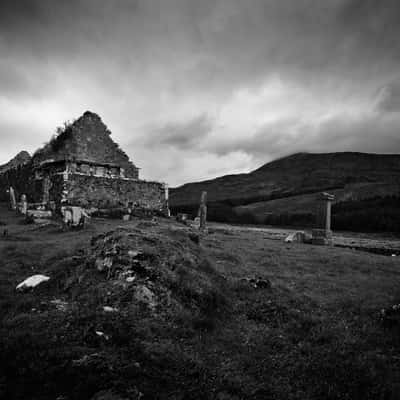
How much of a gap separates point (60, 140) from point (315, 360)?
108 feet

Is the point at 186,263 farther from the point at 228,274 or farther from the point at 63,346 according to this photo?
the point at 63,346

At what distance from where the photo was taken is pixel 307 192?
217ft

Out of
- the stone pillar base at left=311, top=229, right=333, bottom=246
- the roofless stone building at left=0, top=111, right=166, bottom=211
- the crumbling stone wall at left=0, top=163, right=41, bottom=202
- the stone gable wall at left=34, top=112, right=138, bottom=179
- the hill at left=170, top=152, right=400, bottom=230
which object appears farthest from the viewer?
the hill at left=170, top=152, right=400, bottom=230

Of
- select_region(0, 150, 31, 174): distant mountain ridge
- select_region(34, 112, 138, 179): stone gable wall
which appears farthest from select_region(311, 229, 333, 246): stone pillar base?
select_region(0, 150, 31, 174): distant mountain ridge

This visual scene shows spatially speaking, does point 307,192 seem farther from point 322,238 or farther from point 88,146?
point 88,146

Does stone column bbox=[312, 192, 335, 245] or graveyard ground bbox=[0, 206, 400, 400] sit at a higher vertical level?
stone column bbox=[312, 192, 335, 245]

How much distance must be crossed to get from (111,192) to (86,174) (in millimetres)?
2613

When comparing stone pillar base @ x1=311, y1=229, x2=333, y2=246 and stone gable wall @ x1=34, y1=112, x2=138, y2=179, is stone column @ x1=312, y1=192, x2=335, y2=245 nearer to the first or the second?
stone pillar base @ x1=311, y1=229, x2=333, y2=246

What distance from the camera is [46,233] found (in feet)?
48.0

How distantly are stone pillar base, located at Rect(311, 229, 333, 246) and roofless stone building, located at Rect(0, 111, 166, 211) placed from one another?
15.0 metres

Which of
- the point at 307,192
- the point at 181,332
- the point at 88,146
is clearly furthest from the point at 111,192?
the point at 307,192

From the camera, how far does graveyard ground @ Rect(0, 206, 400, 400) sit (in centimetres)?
356

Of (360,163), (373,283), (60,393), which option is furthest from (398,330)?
(360,163)

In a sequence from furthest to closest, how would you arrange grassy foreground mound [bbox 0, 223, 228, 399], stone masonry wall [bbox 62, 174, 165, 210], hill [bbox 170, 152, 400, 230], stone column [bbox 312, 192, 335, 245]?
hill [bbox 170, 152, 400, 230] < stone masonry wall [bbox 62, 174, 165, 210] < stone column [bbox 312, 192, 335, 245] < grassy foreground mound [bbox 0, 223, 228, 399]
